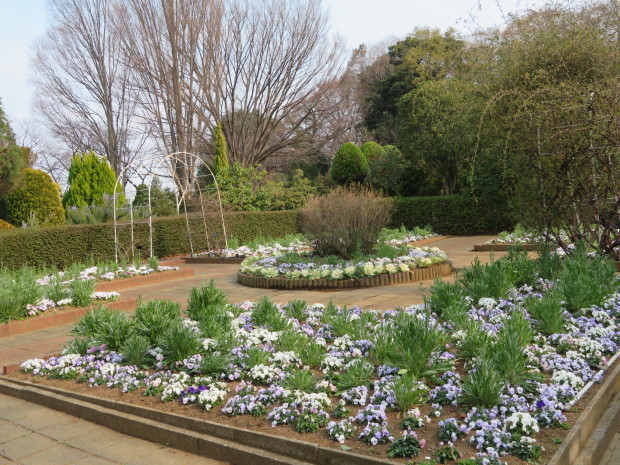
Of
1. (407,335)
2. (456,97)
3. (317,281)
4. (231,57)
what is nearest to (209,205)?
(317,281)

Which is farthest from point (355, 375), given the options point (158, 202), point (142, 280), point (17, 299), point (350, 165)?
point (350, 165)

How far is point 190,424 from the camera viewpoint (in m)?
3.25

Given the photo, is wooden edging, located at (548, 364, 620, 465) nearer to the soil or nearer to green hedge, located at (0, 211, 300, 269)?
the soil

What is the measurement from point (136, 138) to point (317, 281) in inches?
955

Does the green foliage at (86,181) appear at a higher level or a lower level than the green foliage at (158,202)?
higher

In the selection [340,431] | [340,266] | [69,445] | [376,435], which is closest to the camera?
[376,435]

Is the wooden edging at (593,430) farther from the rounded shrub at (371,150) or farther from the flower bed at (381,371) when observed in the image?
the rounded shrub at (371,150)

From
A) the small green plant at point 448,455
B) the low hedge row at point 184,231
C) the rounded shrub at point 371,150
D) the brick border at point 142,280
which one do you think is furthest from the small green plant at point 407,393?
the rounded shrub at point 371,150

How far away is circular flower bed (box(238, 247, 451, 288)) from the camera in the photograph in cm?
824

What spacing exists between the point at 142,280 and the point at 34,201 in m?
11.6

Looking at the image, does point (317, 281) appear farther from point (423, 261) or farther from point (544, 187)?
point (544, 187)

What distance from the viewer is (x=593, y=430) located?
9.80 ft

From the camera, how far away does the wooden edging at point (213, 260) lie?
13.0 metres

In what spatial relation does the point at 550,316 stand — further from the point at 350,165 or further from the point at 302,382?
the point at 350,165
